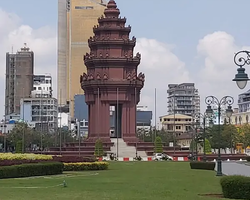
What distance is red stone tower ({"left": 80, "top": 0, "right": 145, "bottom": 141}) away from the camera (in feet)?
257

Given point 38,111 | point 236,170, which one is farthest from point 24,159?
point 38,111

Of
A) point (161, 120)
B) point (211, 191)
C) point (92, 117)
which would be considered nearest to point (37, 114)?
point (161, 120)

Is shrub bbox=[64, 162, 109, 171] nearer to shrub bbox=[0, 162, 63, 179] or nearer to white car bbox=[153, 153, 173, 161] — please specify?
shrub bbox=[0, 162, 63, 179]

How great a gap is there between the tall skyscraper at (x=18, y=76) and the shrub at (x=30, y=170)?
140 m

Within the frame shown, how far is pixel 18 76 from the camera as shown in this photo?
174m

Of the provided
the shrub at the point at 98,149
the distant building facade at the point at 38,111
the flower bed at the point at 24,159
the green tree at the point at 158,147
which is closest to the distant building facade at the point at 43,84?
the distant building facade at the point at 38,111

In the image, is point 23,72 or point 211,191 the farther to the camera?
point 23,72

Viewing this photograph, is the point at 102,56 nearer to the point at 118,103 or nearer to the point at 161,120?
the point at 118,103

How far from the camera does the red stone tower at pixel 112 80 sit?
78312 mm

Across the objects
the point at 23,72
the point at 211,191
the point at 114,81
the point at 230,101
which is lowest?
the point at 211,191

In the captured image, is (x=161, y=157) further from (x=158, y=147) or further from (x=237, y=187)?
(x=237, y=187)

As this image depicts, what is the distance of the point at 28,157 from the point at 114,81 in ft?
126

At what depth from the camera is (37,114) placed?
546 ft

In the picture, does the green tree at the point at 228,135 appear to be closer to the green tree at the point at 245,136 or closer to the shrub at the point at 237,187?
the green tree at the point at 245,136
